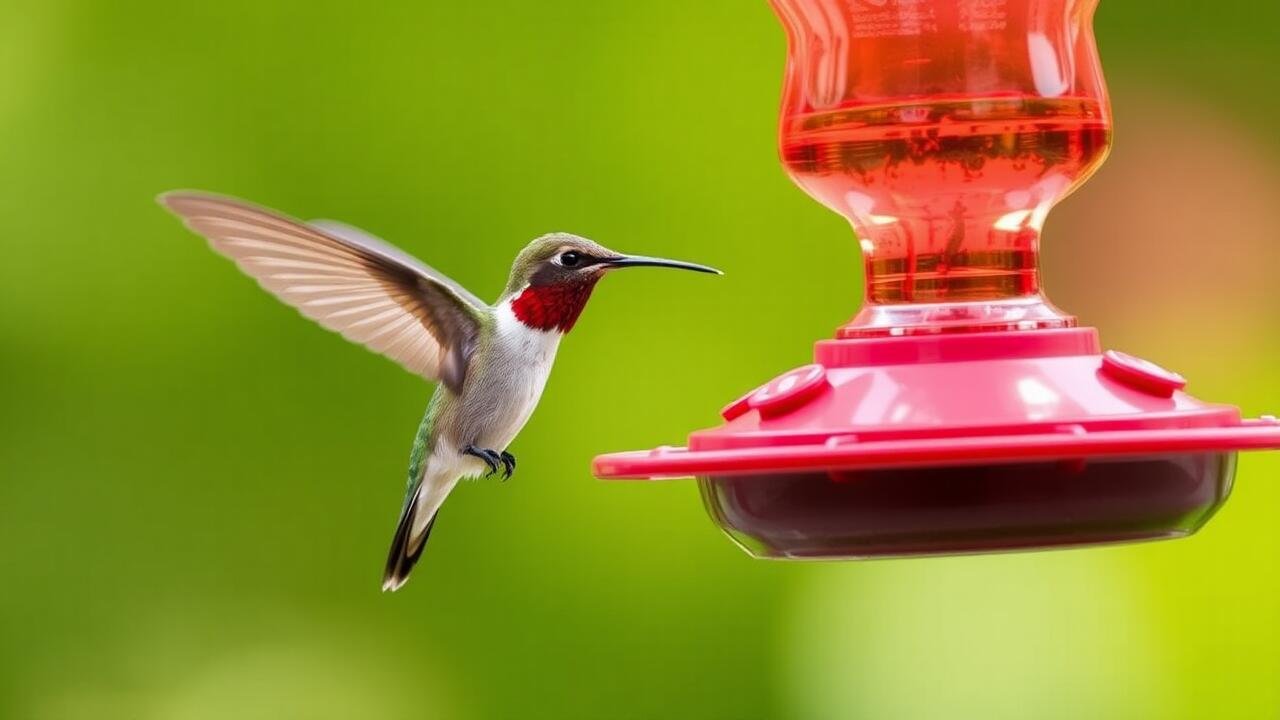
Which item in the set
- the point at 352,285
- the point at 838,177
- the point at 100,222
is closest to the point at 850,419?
the point at 838,177

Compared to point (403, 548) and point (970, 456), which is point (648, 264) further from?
point (970, 456)

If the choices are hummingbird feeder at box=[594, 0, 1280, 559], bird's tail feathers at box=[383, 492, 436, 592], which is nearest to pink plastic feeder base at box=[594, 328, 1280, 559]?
hummingbird feeder at box=[594, 0, 1280, 559]

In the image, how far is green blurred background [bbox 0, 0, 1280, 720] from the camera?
5.83 meters

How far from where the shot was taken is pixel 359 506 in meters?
6.09

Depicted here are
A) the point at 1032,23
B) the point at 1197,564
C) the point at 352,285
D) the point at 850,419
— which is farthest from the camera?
the point at 1197,564

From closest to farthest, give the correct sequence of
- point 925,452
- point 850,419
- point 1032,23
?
point 925,452 < point 850,419 < point 1032,23

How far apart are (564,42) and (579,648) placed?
1.98 meters

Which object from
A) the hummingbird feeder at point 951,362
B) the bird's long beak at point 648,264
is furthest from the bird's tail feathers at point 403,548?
the hummingbird feeder at point 951,362

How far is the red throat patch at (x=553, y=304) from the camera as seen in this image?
13.8ft

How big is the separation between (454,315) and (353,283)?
287 mm

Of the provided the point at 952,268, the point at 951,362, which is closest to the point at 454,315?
the point at 952,268

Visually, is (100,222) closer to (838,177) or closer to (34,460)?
(34,460)

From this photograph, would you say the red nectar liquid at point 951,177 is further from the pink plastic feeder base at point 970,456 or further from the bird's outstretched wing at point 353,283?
the bird's outstretched wing at point 353,283

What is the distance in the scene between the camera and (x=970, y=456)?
2.45 metres
